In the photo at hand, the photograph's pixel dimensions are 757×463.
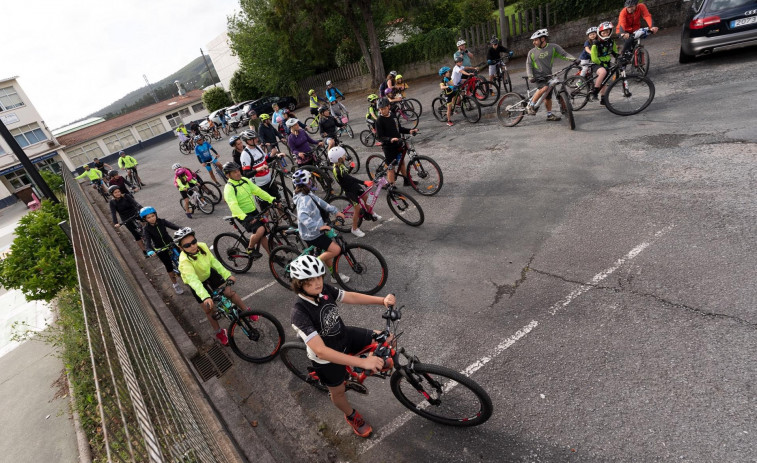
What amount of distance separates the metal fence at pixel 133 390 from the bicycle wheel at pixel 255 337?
1.04 m

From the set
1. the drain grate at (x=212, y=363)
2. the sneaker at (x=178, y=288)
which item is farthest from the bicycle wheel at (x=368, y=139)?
the drain grate at (x=212, y=363)

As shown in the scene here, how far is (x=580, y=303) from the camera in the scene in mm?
4508

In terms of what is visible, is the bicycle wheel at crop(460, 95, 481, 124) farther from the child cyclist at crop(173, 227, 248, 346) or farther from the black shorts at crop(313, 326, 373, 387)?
the black shorts at crop(313, 326, 373, 387)

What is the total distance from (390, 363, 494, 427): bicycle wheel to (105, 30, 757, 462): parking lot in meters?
0.14

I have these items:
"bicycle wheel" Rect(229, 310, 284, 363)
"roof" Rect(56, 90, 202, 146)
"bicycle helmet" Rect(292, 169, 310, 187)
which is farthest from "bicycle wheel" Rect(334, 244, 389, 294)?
"roof" Rect(56, 90, 202, 146)

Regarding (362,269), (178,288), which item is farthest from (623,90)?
(178,288)

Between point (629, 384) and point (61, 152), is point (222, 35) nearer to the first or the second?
point (61, 152)

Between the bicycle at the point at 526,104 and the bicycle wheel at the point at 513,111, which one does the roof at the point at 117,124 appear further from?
the bicycle at the point at 526,104

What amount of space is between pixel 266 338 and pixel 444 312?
9.10 ft

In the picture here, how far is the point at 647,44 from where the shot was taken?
13.8m

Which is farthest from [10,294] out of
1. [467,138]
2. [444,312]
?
[467,138]

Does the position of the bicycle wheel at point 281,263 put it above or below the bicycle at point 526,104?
below

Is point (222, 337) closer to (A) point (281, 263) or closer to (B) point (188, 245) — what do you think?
(A) point (281, 263)

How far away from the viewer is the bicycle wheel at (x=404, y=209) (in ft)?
23.6
